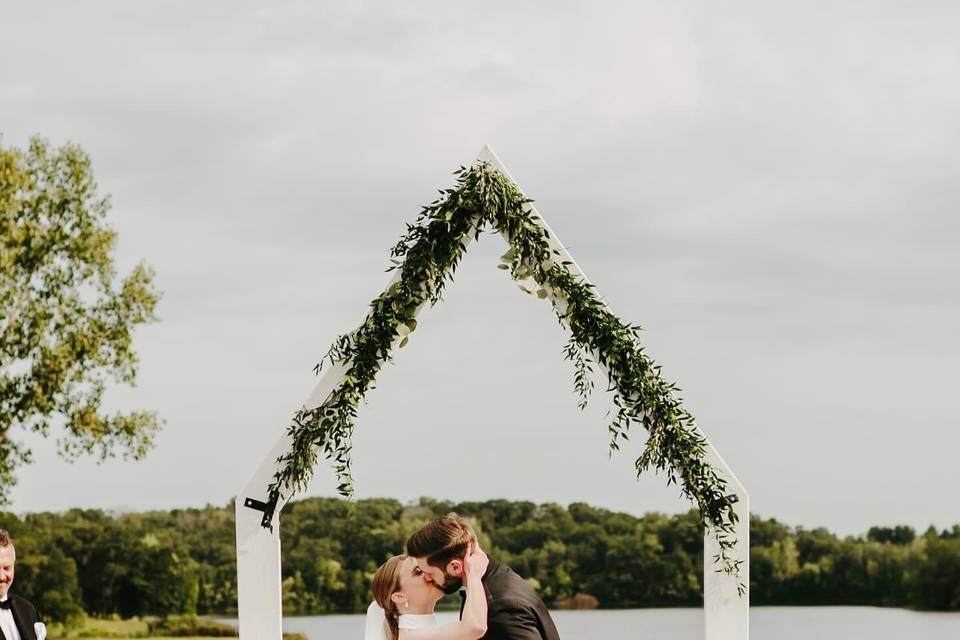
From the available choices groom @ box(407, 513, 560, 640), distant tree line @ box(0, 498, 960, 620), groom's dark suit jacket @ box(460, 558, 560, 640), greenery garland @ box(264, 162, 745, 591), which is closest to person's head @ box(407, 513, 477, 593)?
groom @ box(407, 513, 560, 640)

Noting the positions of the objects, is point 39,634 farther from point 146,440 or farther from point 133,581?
point 133,581

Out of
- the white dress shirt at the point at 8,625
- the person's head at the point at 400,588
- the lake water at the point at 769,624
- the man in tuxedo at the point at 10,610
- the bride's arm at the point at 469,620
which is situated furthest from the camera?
the lake water at the point at 769,624

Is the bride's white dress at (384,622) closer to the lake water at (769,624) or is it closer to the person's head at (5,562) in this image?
the person's head at (5,562)

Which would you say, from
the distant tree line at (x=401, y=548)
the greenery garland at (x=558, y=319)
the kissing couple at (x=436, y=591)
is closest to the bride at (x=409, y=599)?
the kissing couple at (x=436, y=591)

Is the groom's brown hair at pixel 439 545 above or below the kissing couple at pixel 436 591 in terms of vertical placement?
above

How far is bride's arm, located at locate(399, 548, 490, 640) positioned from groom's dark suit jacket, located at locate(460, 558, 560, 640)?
0.06 m

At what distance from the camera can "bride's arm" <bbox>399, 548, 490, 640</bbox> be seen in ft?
19.0

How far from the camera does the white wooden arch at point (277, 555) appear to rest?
7469 millimetres

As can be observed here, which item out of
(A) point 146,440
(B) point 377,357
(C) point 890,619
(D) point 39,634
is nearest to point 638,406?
(B) point 377,357

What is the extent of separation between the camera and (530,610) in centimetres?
597

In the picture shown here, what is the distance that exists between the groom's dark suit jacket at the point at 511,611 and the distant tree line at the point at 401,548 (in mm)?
14800

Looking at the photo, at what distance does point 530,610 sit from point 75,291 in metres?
14.5

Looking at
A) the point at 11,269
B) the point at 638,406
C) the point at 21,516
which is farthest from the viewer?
the point at 21,516

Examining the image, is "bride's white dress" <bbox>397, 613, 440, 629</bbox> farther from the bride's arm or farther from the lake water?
the lake water
